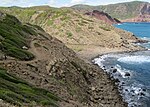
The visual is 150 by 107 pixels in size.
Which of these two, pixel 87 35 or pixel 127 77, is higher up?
pixel 87 35

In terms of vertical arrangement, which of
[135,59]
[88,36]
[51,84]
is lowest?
[51,84]

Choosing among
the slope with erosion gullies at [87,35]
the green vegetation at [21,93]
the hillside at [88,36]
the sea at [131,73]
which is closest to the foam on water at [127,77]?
the sea at [131,73]

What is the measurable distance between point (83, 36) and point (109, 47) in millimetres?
24925

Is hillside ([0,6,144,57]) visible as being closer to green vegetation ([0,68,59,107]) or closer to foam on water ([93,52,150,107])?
foam on water ([93,52,150,107])

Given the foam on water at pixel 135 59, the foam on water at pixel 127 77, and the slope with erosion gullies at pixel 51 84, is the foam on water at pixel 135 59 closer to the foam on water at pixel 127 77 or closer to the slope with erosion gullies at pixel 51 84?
the foam on water at pixel 127 77

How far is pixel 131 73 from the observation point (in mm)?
95875

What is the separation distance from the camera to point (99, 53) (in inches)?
5546

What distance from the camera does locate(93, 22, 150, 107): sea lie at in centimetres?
7025

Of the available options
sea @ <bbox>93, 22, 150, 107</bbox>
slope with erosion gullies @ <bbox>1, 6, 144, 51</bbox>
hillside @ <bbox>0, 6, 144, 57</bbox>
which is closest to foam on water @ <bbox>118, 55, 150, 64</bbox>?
sea @ <bbox>93, 22, 150, 107</bbox>

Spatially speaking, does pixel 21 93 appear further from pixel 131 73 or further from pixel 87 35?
pixel 87 35

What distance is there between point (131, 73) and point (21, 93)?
55830mm

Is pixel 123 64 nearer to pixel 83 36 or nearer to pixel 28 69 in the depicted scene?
pixel 28 69

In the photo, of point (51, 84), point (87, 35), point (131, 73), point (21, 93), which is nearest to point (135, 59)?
point (131, 73)

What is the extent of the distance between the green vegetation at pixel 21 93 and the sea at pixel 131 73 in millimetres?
21808
